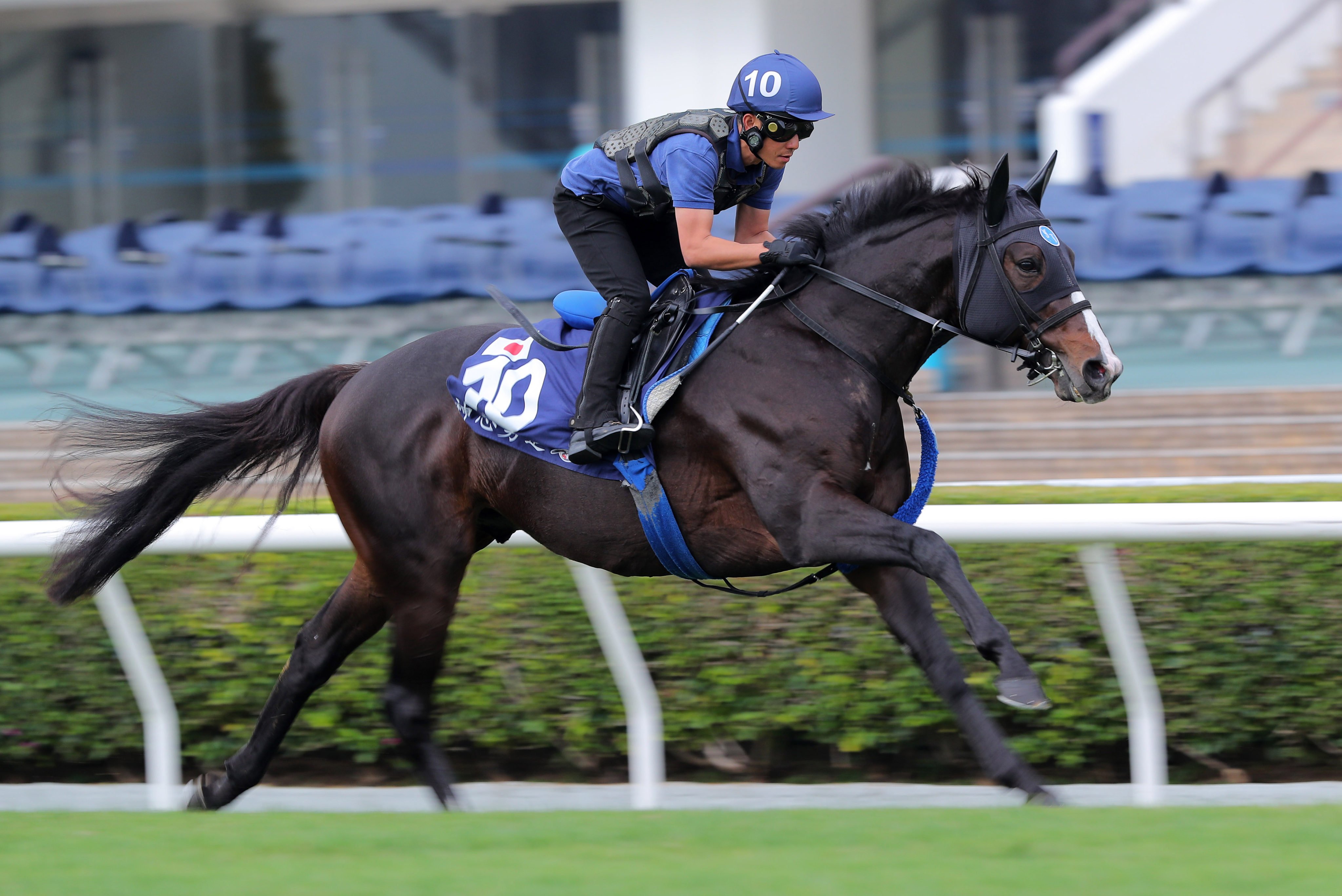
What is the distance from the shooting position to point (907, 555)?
3391 mm

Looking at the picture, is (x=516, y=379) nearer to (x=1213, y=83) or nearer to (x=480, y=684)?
(x=480, y=684)

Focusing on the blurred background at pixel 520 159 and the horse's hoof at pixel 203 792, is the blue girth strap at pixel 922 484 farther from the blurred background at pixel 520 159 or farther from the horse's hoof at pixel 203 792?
the horse's hoof at pixel 203 792

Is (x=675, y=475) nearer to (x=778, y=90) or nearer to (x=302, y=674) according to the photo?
(x=778, y=90)

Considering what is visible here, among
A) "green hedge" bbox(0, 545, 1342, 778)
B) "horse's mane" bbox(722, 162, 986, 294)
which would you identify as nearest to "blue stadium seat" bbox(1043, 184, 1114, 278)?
"green hedge" bbox(0, 545, 1342, 778)

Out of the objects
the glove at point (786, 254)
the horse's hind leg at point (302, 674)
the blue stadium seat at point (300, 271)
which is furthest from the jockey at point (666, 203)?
the blue stadium seat at point (300, 271)

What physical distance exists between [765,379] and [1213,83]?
9356mm

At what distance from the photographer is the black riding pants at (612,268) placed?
3.86 meters

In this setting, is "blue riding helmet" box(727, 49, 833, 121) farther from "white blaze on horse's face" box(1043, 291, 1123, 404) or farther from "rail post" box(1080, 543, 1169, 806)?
"rail post" box(1080, 543, 1169, 806)

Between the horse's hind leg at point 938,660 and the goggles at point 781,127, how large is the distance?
3.59ft

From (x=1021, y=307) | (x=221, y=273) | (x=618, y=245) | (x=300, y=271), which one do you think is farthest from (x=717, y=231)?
(x=1021, y=307)

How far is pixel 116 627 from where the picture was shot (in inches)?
176

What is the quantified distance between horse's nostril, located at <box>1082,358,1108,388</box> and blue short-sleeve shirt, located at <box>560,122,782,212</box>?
970mm

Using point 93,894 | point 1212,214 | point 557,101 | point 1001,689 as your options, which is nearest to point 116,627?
point 93,894

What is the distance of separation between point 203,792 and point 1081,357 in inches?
104
